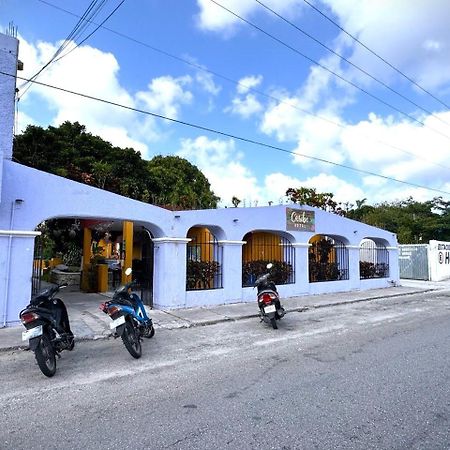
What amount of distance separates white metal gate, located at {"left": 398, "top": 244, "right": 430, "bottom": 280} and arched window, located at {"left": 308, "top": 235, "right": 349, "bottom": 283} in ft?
27.3

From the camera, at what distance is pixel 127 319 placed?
534 cm

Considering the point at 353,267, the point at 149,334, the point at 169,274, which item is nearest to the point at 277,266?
the point at 353,267

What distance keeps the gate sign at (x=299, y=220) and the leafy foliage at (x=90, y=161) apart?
8.66ft

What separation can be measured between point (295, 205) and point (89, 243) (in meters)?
8.77

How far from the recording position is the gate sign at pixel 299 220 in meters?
12.5

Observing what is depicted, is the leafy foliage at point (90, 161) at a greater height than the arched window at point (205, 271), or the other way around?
the leafy foliage at point (90, 161)

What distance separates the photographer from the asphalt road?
3.06 m

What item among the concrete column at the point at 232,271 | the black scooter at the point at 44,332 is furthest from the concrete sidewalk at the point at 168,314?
the black scooter at the point at 44,332

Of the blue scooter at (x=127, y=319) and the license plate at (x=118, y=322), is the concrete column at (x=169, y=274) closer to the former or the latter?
the blue scooter at (x=127, y=319)

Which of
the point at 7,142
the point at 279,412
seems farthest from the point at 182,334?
the point at 7,142

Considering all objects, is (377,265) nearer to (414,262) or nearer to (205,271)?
(414,262)

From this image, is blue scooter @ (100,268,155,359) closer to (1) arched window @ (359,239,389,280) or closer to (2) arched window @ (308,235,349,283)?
(2) arched window @ (308,235,349,283)

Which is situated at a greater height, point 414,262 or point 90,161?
point 90,161

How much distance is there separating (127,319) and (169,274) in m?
4.20
